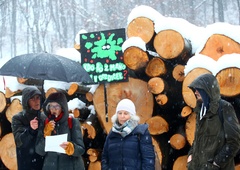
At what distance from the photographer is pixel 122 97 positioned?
18.4ft

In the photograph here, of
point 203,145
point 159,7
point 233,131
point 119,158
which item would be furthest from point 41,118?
point 159,7

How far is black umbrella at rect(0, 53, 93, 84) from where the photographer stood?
12.3 ft

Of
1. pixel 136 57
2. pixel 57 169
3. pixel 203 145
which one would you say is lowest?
pixel 57 169

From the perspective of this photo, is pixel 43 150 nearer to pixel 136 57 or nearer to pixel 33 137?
pixel 33 137

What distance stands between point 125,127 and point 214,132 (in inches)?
32.2

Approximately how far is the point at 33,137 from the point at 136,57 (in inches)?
79.0

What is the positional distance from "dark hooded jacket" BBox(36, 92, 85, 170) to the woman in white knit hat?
1.19ft

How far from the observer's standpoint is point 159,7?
80.5 feet

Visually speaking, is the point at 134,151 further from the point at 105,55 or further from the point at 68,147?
the point at 105,55

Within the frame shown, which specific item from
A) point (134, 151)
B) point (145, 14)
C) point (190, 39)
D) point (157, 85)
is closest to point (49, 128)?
point (134, 151)

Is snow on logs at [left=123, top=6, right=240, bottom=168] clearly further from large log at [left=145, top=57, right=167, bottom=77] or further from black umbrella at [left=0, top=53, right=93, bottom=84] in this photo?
black umbrella at [left=0, top=53, right=93, bottom=84]

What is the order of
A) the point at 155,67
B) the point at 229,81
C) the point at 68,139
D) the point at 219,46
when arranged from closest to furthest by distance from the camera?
the point at 68,139 → the point at 229,81 → the point at 219,46 → the point at 155,67

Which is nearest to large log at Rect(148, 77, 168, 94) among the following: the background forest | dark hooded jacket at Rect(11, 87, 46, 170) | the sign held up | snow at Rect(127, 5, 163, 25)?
the sign held up

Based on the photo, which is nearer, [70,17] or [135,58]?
Result: [135,58]
